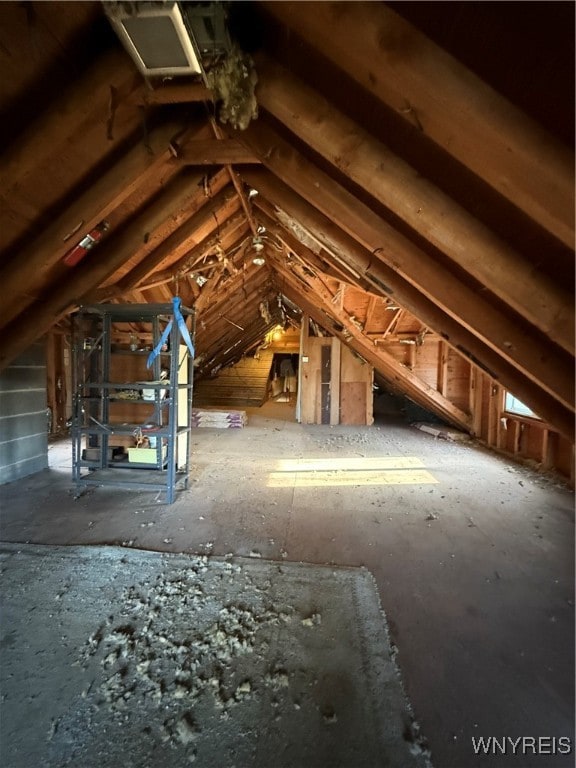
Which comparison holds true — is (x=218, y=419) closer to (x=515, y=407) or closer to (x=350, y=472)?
(x=350, y=472)

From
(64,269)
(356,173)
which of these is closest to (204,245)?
(64,269)

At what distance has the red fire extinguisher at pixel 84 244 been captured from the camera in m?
2.52

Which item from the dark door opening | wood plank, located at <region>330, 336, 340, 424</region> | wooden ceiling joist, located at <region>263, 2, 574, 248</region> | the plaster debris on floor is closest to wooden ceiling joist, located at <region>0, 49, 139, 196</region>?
wooden ceiling joist, located at <region>263, 2, 574, 248</region>

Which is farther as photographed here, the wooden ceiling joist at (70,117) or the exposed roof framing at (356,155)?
the wooden ceiling joist at (70,117)

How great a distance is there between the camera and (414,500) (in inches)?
121

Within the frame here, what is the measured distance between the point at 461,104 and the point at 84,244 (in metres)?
2.74

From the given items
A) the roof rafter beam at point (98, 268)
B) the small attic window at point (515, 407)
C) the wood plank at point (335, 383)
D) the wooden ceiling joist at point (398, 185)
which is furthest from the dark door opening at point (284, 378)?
the wooden ceiling joist at point (398, 185)

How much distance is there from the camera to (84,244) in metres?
2.54

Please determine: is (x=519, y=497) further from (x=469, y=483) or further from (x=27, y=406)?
(x=27, y=406)

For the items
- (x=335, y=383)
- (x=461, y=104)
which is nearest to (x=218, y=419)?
(x=335, y=383)

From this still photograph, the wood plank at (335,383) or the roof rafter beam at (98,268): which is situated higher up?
the roof rafter beam at (98,268)

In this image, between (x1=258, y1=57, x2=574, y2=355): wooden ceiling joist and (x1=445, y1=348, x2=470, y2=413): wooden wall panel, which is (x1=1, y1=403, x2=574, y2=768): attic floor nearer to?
(x1=258, y1=57, x2=574, y2=355): wooden ceiling joist

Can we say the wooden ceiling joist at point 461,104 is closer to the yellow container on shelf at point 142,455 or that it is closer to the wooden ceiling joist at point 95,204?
the wooden ceiling joist at point 95,204

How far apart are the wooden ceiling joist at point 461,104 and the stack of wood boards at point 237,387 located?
28.2ft
